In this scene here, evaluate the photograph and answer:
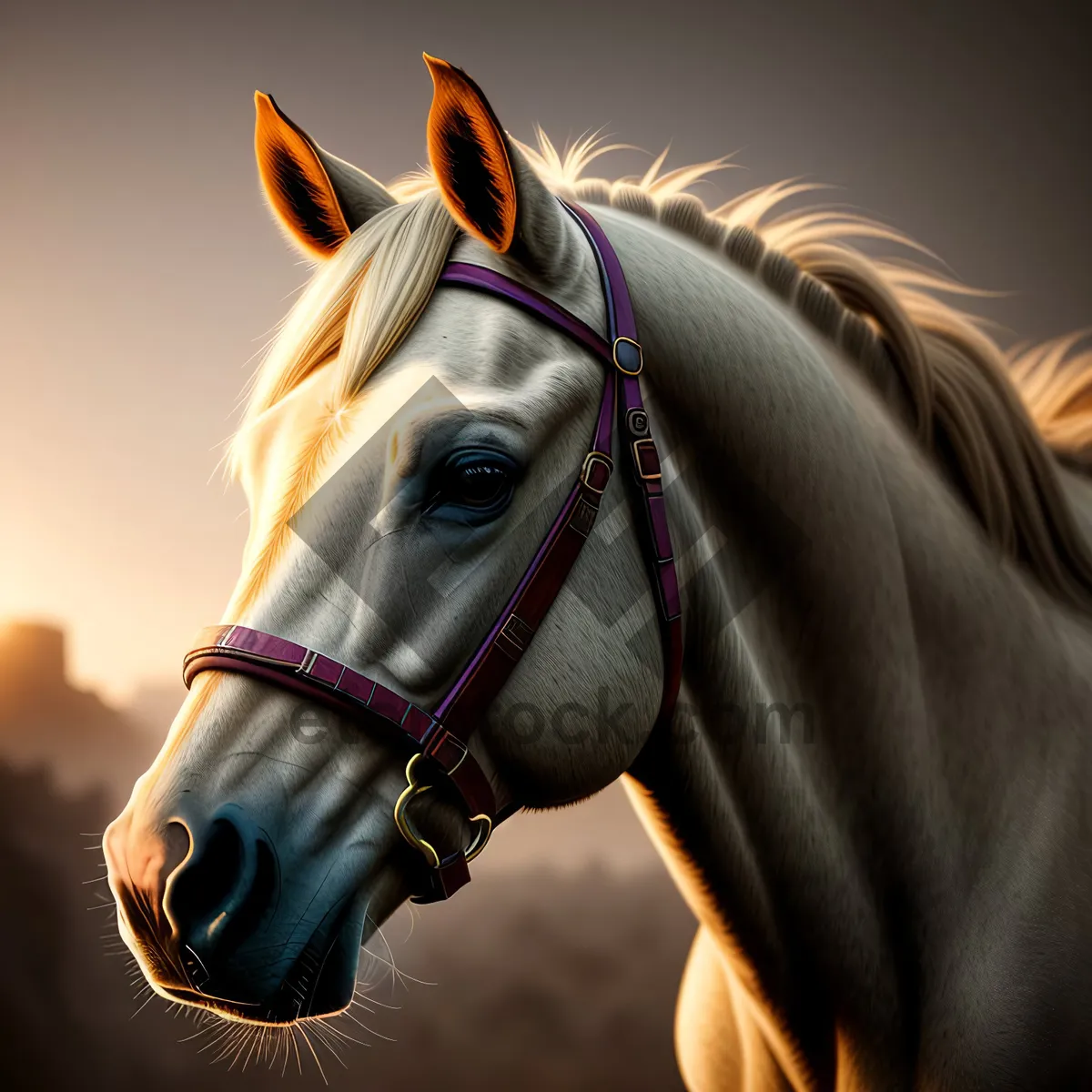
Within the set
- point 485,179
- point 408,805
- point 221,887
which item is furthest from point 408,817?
point 485,179

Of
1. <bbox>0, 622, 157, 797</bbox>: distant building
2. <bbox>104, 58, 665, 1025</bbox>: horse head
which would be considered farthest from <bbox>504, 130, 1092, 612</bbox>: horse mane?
<bbox>0, 622, 157, 797</bbox>: distant building

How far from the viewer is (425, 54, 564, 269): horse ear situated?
26.6 inches

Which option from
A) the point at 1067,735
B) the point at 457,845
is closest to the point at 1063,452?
the point at 1067,735

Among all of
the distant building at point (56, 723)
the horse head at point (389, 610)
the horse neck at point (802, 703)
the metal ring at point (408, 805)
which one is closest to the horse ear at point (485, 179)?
the horse head at point (389, 610)

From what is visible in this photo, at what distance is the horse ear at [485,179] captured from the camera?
67 cm

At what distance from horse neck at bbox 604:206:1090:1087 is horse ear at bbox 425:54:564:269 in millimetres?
111

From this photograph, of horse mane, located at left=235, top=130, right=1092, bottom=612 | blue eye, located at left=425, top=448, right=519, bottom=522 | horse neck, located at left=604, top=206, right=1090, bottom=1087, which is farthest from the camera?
horse mane, located at left=235, top=130, right=1092, bottom=612


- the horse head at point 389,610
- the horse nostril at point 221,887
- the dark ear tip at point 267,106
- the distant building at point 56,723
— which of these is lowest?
the distant building at point 56,723

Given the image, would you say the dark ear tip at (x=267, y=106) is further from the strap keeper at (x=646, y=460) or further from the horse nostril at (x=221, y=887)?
the horse nostril at (x=221, y=887)

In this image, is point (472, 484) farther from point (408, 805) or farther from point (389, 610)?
point (408, 805)

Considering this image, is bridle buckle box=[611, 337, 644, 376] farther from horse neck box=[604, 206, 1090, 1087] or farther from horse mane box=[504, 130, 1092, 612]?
horse mane box=[504, 130, 1092, 612]

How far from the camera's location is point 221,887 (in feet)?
1.82

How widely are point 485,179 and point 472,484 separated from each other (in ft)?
0.91

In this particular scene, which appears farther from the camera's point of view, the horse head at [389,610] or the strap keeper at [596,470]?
the strap keeper at [596,470]
